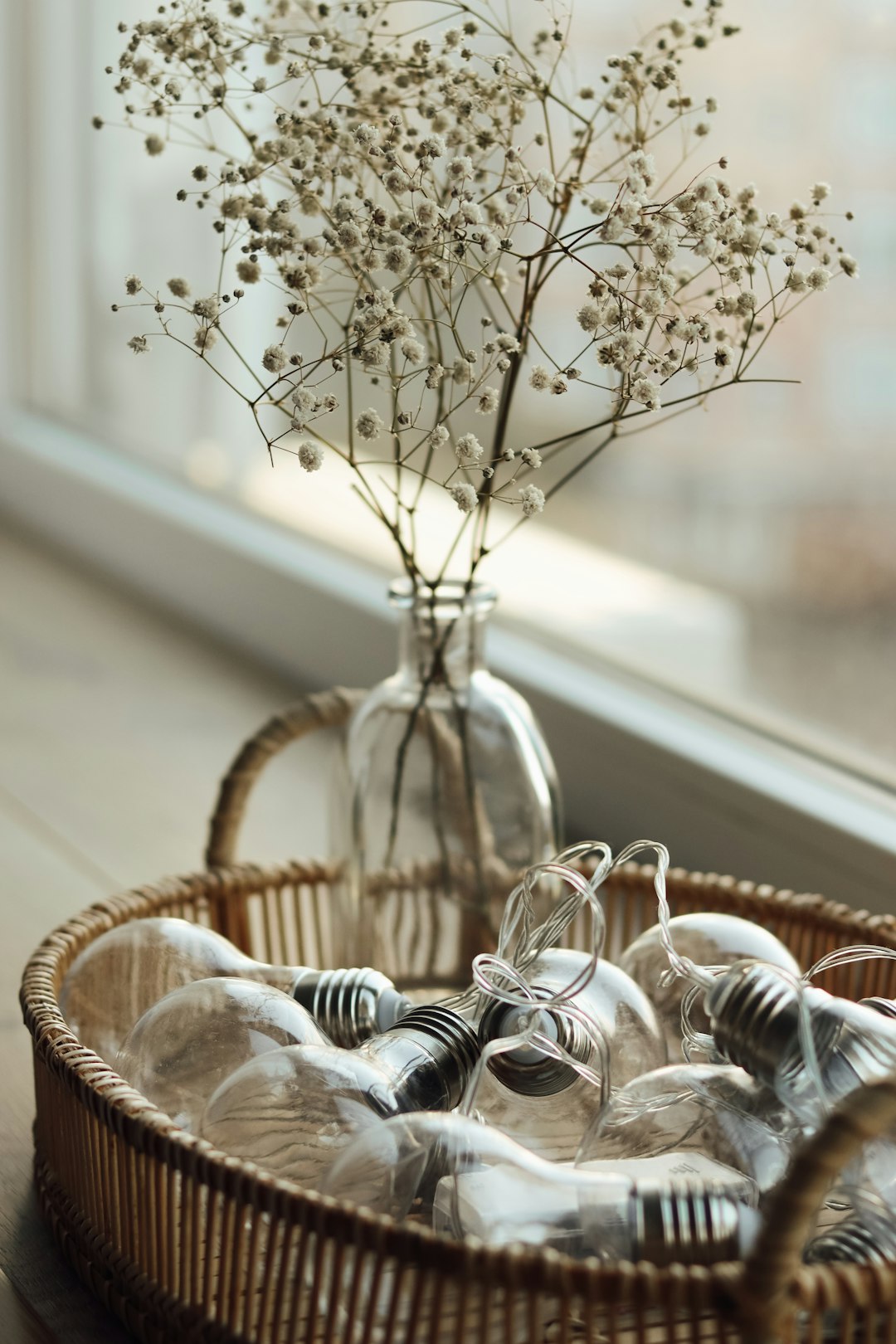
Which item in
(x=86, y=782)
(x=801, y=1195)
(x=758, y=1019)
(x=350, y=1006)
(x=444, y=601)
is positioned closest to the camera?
(x=801, y=1195)

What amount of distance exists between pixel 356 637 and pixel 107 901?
775mm

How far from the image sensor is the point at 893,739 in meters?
1.14

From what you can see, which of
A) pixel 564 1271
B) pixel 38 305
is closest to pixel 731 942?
pixel 564 1271

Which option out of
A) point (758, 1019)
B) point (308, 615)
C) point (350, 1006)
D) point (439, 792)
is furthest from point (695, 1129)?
point (308, 615)

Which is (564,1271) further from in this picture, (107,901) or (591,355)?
(591,355)

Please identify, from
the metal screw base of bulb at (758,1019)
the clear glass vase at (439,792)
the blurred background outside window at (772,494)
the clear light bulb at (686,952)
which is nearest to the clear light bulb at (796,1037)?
the metal screw base of bulb at (758,1019)

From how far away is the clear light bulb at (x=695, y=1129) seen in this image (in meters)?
0.50

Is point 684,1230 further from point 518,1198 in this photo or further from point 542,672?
point 542,672

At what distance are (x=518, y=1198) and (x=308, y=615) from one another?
1.11 meters

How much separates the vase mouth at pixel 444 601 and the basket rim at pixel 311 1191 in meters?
0.19

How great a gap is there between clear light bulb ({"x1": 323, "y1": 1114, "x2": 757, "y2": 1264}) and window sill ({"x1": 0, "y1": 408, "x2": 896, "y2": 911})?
504 millimetres

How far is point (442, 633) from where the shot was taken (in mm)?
735

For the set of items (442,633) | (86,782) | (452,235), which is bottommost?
(86,782)

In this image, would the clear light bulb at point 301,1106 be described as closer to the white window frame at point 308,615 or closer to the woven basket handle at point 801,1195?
the woven basket handle at point 801,1195
